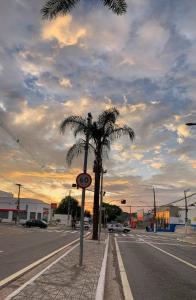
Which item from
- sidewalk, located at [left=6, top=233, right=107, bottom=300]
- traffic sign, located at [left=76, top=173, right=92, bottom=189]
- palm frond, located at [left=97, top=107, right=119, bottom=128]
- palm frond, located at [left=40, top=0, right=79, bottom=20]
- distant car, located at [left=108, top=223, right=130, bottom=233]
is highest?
palm frond, located at [left=97, top=107, right=119, bottom=128]

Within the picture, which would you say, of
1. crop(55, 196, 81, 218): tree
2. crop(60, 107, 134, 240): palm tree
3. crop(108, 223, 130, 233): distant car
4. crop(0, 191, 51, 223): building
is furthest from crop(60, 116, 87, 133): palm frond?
crop(55, 196, 81, 218): tree

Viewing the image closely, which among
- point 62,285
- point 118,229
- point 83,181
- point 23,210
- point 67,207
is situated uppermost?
point 67,207

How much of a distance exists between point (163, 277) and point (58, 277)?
3.82 meters

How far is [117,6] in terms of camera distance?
1412cm

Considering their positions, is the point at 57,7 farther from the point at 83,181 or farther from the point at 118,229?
the point at 118,229

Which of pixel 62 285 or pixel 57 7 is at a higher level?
pixel 57 7

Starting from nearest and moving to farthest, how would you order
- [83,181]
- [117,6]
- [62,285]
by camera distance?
1. [62,285]
2. [117,6]
3. [83,181]

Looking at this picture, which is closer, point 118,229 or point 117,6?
point 117,6

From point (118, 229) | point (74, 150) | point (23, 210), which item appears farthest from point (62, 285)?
point (23, 210)

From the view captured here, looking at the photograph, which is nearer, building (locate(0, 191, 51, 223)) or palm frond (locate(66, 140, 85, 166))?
palm frond (locate(66, 140, 85, 166))

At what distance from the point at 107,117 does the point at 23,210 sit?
3862 inches

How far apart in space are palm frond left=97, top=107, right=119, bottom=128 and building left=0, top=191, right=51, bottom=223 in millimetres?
91393

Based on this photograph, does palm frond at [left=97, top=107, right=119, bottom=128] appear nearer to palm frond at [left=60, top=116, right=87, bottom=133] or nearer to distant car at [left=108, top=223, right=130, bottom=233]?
palm frond at [left=60, top=116, right=87, bottom=133]

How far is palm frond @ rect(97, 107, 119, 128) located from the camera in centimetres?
3978
